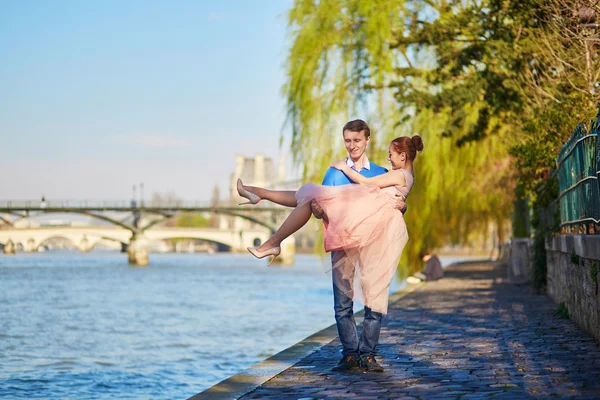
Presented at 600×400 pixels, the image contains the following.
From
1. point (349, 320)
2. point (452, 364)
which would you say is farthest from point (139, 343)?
point (349, 320)

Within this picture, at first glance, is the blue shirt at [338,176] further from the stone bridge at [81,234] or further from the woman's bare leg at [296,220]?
the stone bridge at [81,234]

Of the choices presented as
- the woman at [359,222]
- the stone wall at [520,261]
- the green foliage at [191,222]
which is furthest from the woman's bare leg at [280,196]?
the green foliage at [191,222]

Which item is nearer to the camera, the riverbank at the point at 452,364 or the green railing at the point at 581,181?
the riverbank at the point at 452,364

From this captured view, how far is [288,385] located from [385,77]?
16131 millimetres

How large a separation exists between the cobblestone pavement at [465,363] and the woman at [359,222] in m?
0.68

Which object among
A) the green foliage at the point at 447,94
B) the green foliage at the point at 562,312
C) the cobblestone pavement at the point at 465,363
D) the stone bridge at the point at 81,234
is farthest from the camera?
the stone bridge at the point at 81,234

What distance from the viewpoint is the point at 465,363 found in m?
7.38

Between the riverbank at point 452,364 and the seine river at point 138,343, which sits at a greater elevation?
the riverbank at point 452,364

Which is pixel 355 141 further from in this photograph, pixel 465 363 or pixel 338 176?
pixel 465 363

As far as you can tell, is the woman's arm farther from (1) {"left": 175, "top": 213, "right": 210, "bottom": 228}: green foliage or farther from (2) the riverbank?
(1) {"left": 175, "top": 213, "right": 210, "bottom": 228}: green foliage

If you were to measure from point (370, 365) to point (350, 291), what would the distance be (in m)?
0.58

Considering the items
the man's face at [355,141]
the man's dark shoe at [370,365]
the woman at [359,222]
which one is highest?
the man's face at [355,141]

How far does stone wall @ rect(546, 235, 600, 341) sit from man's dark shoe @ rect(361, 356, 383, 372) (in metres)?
2.12

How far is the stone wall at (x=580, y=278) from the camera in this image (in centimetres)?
823
